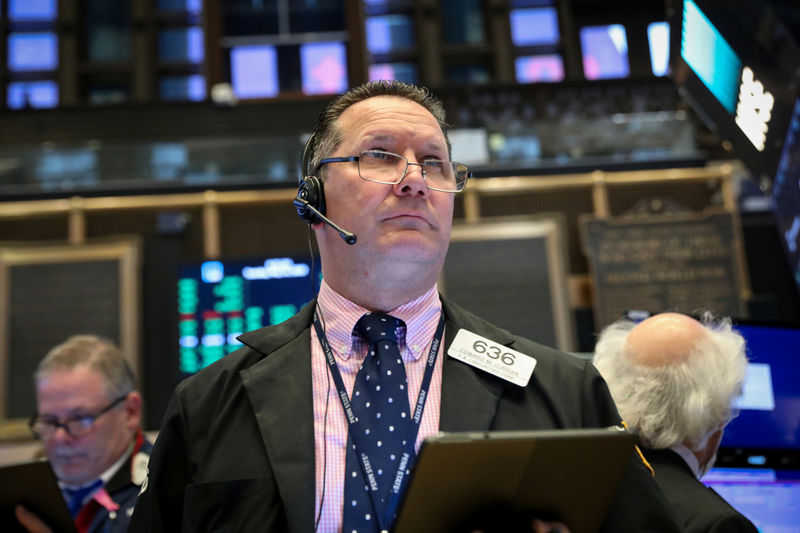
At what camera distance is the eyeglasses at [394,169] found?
5.16 feet

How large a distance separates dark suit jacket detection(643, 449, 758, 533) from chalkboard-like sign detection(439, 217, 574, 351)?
2.97 meters

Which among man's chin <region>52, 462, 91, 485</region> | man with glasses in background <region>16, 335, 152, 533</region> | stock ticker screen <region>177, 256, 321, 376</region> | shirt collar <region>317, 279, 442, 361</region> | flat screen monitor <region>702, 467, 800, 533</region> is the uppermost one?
stock ticker screen <region>177, 256, 321, 376</region>

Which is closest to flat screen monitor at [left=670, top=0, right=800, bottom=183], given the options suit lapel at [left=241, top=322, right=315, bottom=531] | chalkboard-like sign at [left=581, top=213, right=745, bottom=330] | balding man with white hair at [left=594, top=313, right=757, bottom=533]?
balding man with white hair at [left=594, top=313, right=757, bottom=533]

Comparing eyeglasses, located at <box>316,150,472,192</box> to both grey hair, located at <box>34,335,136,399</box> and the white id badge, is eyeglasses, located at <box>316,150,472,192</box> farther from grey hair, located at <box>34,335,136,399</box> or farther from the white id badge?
grey hair, located at <box>34,335,136,399</box>

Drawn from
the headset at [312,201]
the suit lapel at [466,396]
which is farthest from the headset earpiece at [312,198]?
the suit lapel at [466,396]

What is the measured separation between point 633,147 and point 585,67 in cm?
391

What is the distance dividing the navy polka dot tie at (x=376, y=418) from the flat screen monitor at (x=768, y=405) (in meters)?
1.17

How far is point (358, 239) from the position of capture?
5.08 ft

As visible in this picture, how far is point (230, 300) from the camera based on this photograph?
436 centimetres

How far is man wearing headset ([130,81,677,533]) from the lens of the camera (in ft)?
4.33

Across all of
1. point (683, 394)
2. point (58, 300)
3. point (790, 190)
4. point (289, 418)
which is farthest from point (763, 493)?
point (58, 300)

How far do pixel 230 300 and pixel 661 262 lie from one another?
282 cm

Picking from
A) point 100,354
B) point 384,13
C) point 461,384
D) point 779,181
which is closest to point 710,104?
point 779,181

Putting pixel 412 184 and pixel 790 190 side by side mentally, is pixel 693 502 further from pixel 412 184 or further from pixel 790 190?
pixel 412 184
